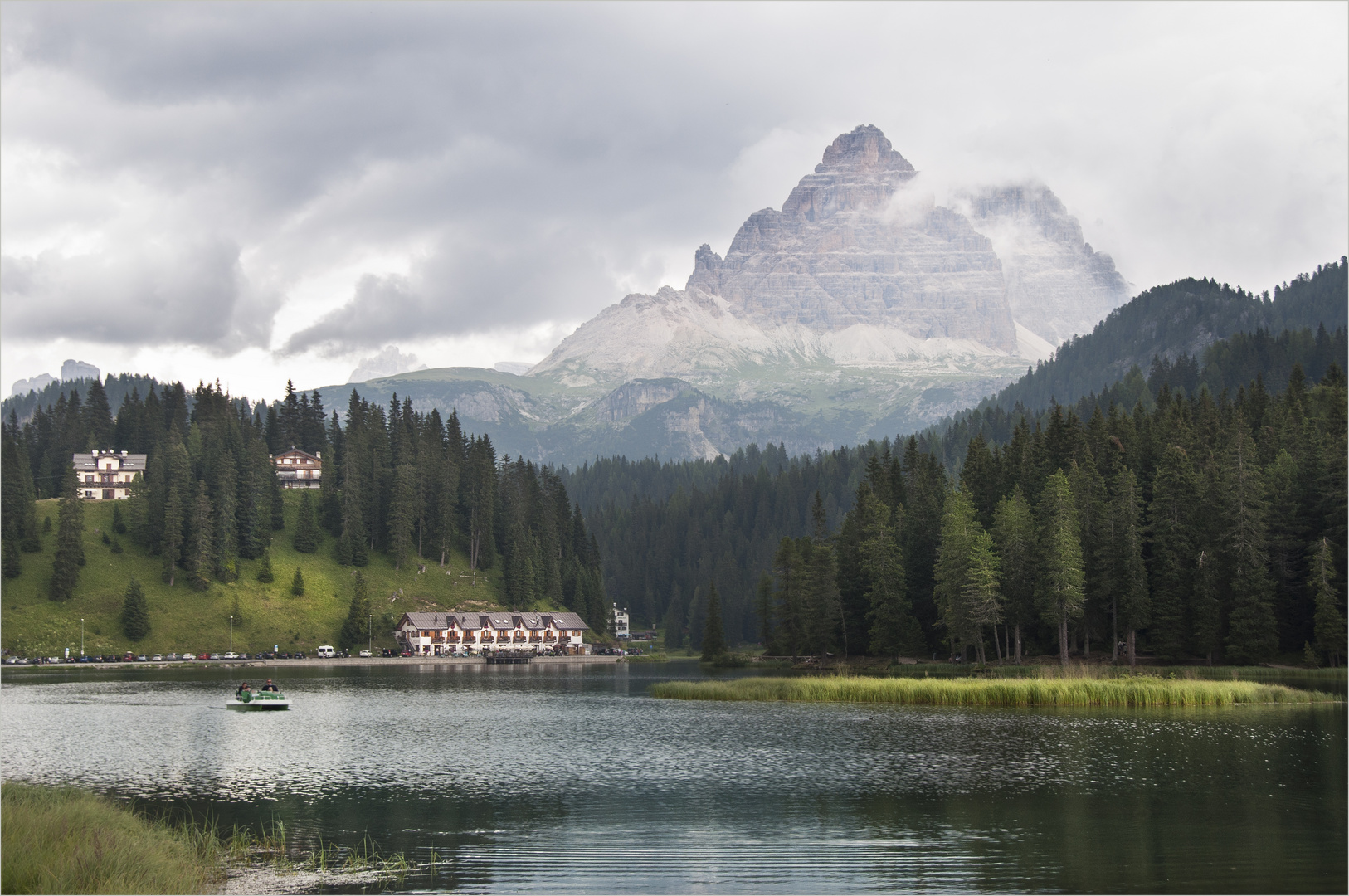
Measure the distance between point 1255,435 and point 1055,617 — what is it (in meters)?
49.6

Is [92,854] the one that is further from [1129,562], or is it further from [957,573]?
[1129,562]

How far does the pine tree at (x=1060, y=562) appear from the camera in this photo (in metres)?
Answer: 112

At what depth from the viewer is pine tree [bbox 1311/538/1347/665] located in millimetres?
101750

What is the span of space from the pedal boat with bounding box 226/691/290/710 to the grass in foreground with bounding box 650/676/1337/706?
4338 centimetres

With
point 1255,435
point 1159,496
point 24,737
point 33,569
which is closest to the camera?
point 24,737

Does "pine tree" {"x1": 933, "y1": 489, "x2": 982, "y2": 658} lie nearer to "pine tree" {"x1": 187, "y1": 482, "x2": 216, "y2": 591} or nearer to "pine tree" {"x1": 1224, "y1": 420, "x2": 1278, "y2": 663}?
"pine tree" {"x1": 1224, "y1": 420, "x2": 1278, "y2": 663}

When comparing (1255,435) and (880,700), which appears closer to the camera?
(880,700)

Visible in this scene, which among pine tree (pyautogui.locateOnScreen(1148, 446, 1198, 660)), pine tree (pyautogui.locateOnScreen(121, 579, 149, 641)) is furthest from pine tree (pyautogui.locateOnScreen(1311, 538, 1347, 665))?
pine tree (pyautogui.locateOnScreen(121, 579, 149, 641))

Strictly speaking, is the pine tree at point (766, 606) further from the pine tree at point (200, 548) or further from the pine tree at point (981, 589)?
the pine tree at point (200, 548)

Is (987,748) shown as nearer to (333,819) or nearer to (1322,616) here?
(333,819)

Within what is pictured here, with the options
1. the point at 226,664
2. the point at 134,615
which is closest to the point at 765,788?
the point at 226,664

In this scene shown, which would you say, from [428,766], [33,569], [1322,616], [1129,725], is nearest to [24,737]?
[428,766]

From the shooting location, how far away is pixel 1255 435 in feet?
466

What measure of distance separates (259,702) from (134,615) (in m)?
97.2
